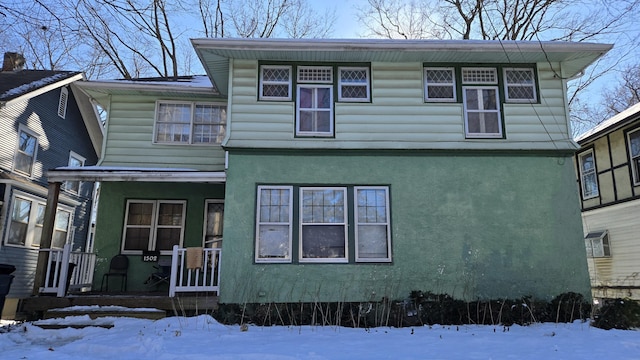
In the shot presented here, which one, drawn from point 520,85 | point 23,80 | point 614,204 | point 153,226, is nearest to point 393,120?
point 520,85

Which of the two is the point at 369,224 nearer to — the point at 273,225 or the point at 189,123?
the point at 273,225

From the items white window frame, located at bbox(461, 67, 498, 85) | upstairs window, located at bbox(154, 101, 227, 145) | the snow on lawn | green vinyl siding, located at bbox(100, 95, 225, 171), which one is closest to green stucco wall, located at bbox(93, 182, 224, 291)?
green vinyl siding, located at bbox(100, 95, 225, 171)

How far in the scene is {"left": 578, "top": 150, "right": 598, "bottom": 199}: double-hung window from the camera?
48.6 ft

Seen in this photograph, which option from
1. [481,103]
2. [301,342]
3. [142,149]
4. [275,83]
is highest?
[275,83]

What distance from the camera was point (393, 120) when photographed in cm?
919

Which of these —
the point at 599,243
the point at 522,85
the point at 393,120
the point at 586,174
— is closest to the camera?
the point at 393,120

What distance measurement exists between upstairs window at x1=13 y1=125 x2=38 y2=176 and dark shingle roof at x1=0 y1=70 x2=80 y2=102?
1.15m

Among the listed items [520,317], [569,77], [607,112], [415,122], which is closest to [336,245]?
[415,122]

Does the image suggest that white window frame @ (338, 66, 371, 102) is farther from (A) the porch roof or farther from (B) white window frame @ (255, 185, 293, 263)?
(A) the porch roof

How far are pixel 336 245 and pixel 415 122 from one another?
3.04m

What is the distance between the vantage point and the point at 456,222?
28.9 ft

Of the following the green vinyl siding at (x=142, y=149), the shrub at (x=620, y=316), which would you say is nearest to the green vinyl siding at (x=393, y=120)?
the green vinyl siding at (x=142, y=149)

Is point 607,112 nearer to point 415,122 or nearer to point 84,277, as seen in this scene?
point 415,122

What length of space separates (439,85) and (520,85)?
178 cm
